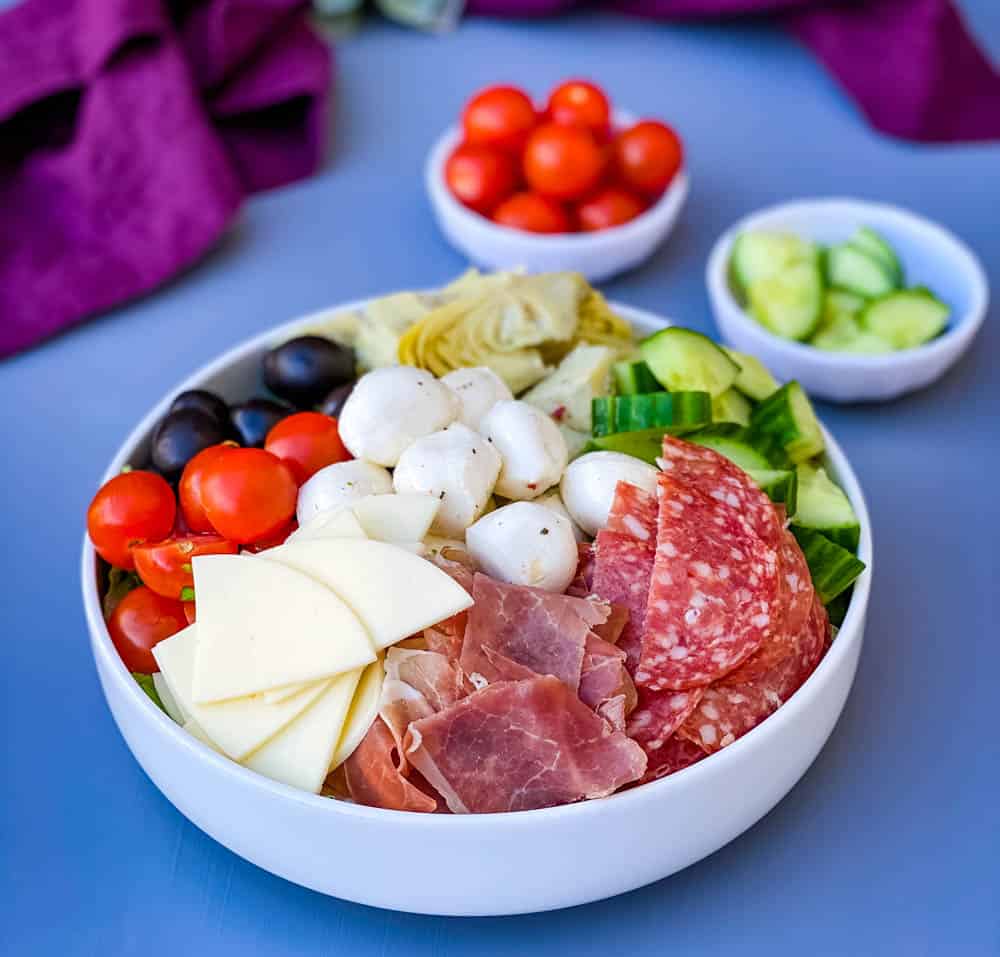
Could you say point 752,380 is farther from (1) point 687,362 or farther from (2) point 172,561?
(2) point 172,561

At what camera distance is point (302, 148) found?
2357 mm

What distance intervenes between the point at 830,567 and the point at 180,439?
72 cm

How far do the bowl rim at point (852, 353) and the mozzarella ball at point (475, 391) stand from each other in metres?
0.54

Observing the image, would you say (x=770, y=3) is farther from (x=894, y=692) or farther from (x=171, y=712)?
(x=171, y=712)

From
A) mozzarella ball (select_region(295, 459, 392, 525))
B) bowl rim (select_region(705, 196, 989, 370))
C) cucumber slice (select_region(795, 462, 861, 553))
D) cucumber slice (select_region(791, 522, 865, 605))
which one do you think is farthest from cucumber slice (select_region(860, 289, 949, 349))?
mozzarella ball (select_region(295, 459, 392, 525))

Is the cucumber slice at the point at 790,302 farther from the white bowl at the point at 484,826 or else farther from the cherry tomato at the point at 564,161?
the white bowl at the point at 484,826

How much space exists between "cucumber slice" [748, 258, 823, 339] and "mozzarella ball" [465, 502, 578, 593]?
0.73 metres

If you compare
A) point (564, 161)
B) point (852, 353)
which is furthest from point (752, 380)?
point (564, 161)

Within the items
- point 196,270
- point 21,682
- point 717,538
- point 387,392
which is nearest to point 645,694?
point 717,538

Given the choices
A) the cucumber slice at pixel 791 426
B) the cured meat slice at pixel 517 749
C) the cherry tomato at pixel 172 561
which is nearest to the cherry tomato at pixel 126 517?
the cherry tomato at pixel 172 561

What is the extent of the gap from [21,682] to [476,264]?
1025 millimetres

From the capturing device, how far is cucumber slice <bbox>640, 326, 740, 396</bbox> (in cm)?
141

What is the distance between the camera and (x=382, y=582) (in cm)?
112

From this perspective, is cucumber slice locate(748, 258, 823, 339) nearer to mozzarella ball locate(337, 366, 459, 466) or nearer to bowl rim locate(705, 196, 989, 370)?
bowl rim locate(705, 196, 989, 370)
